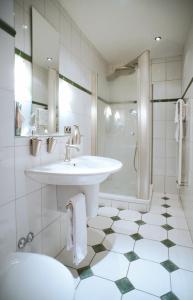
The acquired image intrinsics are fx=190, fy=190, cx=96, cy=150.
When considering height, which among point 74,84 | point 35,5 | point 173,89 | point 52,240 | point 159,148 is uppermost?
point 35,5

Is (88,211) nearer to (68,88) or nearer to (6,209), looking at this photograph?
(6,209)

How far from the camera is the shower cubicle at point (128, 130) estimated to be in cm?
257

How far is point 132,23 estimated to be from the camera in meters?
2.18

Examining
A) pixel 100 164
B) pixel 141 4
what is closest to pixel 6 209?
pixel 100 164

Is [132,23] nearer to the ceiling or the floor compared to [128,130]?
nearer to the ceiling

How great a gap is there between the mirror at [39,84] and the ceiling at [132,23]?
523 mm

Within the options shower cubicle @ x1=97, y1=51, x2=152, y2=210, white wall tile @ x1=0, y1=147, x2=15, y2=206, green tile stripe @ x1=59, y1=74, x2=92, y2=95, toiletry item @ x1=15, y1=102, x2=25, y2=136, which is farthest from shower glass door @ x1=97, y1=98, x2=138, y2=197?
white wall tile @ x1=0, y1=147, x2=15, y2=206

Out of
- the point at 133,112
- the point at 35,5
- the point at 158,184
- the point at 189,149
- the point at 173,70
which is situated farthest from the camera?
the point at 158,184

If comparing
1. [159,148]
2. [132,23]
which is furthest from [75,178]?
[159,148]

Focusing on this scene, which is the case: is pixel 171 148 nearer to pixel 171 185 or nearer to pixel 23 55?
pixel 171 185

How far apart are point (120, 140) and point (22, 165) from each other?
193 cm

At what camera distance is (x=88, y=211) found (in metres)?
1.60

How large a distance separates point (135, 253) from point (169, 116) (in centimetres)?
238

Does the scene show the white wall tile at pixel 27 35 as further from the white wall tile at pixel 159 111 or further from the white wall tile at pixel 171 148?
the white wall tile at pixel 171 148
